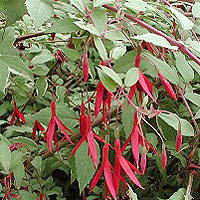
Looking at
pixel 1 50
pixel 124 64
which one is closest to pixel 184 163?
pixel 124 64

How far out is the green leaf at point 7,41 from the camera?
60 centimetres

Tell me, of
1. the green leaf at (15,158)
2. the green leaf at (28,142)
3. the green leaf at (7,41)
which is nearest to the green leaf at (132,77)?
the green leaf at (7,41)

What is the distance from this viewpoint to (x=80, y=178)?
71cm

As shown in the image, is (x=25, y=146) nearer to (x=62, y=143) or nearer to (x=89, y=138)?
(x=62, y=143)

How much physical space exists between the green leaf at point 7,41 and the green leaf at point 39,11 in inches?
2.8

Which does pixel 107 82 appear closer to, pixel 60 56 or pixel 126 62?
pixel 126 62

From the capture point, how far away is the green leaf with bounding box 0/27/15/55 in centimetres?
60

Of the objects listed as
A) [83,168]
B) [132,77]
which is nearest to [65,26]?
[132,77]

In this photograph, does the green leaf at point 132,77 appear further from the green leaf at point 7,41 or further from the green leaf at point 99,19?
the green leaf at point 7,41

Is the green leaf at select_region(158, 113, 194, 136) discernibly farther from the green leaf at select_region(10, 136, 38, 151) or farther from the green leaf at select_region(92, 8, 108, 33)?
the green leaf at select_region(10, 136, 38, 151)

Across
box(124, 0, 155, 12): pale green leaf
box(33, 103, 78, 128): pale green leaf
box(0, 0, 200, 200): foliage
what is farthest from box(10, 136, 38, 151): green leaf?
box(124, 0, 155, 12): pale green leaf

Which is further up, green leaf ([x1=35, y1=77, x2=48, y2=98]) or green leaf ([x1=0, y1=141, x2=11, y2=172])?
green leaf ([x1=35, y1=77, x2=48, y2=98])

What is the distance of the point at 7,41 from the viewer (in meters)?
0.60

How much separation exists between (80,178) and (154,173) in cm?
28
